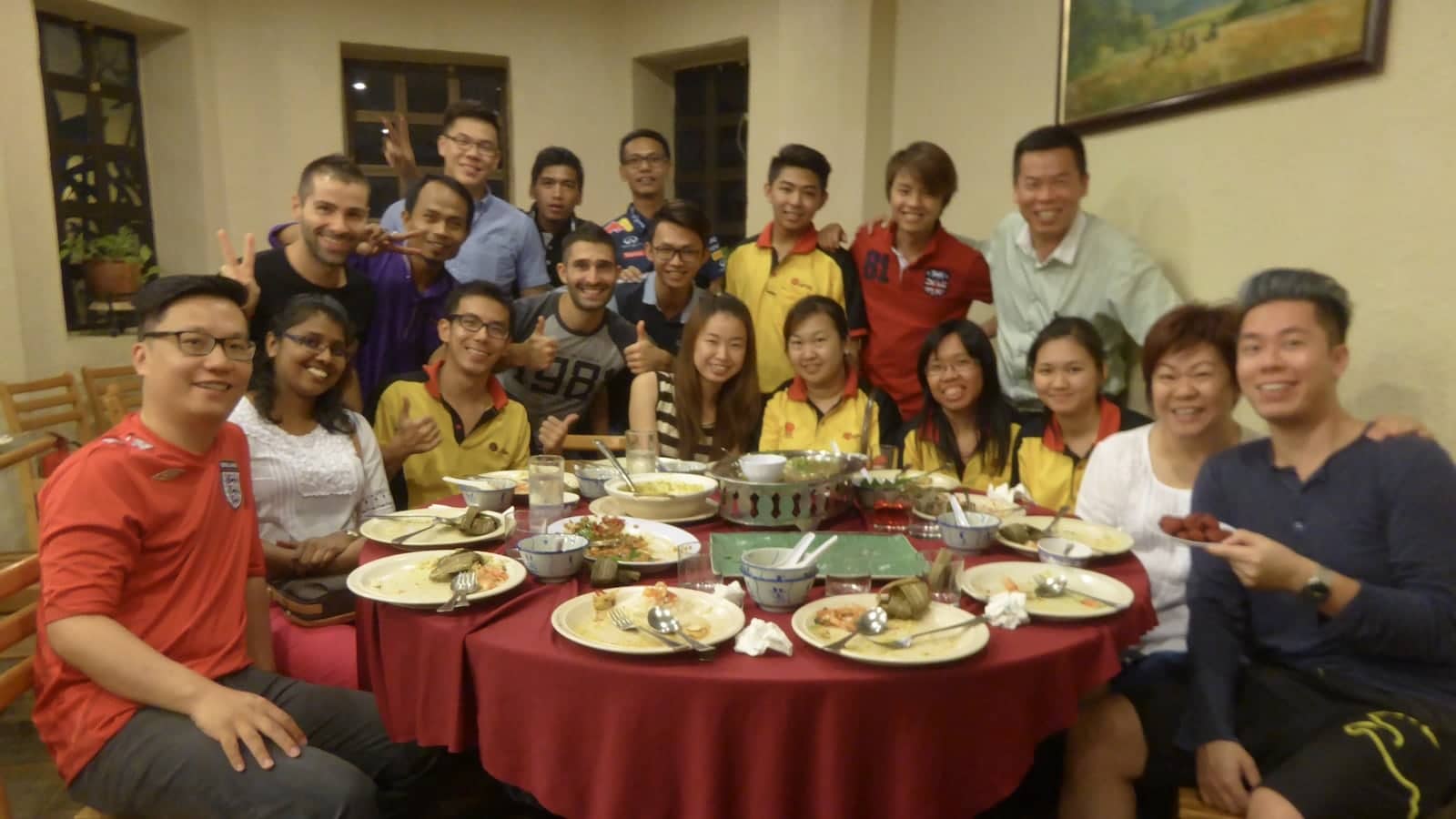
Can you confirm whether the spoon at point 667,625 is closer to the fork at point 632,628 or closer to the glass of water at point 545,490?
the fork at point 632,628

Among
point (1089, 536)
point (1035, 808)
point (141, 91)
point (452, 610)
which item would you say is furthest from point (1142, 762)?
point (141, 91)

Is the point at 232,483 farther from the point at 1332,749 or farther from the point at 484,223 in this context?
the point at 484,223

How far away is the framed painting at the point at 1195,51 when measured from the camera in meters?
2.23

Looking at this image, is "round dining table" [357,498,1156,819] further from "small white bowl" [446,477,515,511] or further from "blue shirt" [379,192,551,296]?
"blue shirt" [379,192,551,296]

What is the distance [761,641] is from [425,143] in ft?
17.6

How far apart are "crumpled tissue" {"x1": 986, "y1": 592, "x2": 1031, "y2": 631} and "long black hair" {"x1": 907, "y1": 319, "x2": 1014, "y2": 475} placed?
1.26m

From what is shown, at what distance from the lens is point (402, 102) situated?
5.69m

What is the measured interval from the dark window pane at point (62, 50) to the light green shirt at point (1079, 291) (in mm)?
4944

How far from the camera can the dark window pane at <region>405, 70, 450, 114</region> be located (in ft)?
18.7

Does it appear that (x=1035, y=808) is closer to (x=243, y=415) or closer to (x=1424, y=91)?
(x=1424, y=91)

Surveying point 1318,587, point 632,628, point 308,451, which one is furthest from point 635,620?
point 308,451

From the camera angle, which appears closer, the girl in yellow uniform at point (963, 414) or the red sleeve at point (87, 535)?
the red sleeve at point (87, 535)

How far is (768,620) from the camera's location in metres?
1.42

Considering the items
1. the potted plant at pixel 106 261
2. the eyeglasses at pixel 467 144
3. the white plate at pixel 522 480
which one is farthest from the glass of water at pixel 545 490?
the potted plant at pixel 106 261
